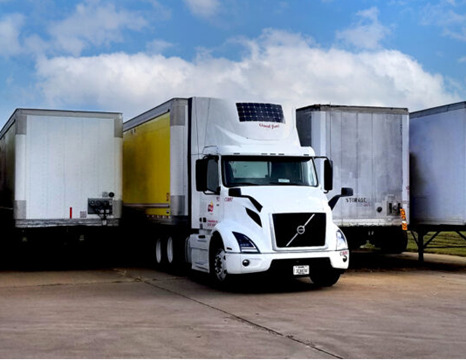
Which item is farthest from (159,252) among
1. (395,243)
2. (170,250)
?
A: (395,243)

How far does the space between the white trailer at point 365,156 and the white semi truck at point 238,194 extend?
199 centimetres

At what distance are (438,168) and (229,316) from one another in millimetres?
9652

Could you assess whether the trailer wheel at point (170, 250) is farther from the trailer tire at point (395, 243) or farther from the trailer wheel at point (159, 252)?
the trailer tire at point (395, 243)

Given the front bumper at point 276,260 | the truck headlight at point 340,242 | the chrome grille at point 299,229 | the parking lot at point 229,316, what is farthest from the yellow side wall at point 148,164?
the truck headlight at point 340,242

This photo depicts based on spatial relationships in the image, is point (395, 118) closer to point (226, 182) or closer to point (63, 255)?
point (226, 182)

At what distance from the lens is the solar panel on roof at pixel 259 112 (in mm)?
15859

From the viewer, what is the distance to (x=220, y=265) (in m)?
14.5

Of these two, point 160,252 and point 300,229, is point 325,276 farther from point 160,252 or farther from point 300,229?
point 160,252

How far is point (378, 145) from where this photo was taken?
721 inches

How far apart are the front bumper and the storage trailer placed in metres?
5.29

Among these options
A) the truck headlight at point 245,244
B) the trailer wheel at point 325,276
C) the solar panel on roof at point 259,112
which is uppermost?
the solar panel on roof at point 259,112

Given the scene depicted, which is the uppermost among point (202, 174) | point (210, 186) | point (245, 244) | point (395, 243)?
point (202, 174)

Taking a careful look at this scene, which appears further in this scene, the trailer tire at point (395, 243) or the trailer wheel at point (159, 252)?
the trailer tire at point (395, 243)

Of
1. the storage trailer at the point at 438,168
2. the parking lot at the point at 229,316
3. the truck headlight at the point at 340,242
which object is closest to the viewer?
the parking lot at the point at 229,316
